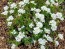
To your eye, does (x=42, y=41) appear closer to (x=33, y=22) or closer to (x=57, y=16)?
(x=33, y=22)

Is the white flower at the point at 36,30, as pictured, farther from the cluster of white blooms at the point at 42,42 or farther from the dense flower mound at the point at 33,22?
the cluster of white blooms at the point at 42,42

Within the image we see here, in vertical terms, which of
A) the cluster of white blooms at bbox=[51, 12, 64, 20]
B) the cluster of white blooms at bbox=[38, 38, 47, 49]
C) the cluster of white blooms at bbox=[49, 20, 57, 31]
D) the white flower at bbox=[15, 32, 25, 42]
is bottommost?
the cluster of white blooms at bbox=[38, 38, 47, 49]

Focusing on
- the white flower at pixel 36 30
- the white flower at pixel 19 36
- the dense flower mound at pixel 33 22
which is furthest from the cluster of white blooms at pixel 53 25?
the white flower at pixel 19 36

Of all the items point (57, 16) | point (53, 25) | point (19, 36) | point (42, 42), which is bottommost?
point (42, 42)

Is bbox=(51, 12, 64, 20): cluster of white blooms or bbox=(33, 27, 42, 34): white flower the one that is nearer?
bbox=(33, 27, 42, 34): white flower

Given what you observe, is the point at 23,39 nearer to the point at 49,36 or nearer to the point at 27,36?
the point at 27,36

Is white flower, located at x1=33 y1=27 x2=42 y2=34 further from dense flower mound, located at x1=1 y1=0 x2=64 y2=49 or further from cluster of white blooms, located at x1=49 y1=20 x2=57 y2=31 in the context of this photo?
cluster of white blooms, located at x1=49 y1=20 x2=57 y2=31

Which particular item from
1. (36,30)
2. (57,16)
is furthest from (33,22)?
(57,16)

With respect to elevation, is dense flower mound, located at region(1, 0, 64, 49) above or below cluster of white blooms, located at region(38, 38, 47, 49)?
above

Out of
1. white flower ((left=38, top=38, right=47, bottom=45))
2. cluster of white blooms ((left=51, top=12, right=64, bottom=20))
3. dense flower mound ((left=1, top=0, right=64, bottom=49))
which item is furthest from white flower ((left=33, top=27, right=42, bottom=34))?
cluster of white blooms ((left=51, top=12, right=64, bottom=20))
